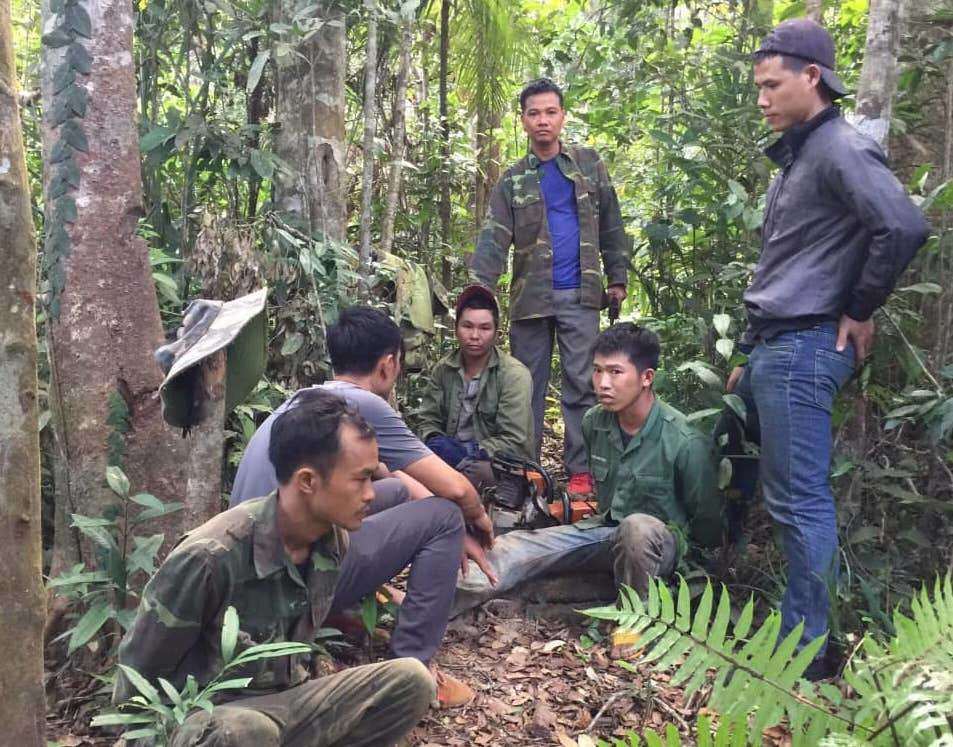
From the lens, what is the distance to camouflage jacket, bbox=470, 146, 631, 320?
18.6 feet

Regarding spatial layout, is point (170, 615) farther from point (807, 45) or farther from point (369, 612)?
point (807, 45)

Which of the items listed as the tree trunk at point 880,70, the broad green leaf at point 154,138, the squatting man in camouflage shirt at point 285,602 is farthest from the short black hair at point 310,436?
the tree trunk at point 880,70

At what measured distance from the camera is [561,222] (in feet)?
18.9

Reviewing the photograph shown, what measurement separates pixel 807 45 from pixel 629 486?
200 cm

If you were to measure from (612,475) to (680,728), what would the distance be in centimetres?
130

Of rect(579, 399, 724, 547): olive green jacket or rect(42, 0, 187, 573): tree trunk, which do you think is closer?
rect(42, 0, 187, 573): tree trunk

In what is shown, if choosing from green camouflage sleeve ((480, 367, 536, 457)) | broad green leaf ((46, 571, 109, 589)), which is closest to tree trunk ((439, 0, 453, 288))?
green camouflage sleeve ((480, 367, 536, 457))

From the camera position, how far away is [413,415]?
5.62 meters

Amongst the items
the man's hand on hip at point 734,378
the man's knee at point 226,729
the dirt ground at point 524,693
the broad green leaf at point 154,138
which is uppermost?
the broad green leaf at point 154,138

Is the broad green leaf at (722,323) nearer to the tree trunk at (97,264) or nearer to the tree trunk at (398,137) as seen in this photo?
the tree trunk at (398,137)

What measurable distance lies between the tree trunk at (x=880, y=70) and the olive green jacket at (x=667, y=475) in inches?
57.3

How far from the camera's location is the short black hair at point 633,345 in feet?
14.4

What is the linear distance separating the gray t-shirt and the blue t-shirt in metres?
2.25

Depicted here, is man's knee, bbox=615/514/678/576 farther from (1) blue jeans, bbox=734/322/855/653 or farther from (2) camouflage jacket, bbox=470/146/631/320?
(2) camouflage jacket, bbox=470/146/631/320
